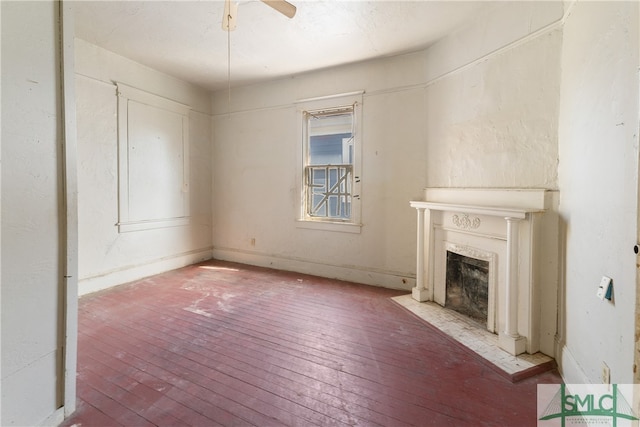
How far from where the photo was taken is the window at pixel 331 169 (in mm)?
4035

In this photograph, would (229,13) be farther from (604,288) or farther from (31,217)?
(604,288)

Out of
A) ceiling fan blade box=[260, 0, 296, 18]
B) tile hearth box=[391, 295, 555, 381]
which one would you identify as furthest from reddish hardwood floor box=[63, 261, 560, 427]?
ceiling fan blade box=[260, 0, 296, 18]

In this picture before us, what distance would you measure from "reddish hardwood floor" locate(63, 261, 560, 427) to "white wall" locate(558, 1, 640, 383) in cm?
52

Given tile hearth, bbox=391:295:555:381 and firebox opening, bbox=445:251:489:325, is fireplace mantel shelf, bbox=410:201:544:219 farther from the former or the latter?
tile hearth, bbox=391:295:555:381

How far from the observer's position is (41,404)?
1.47 metres

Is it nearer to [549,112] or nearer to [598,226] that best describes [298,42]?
[549,112]

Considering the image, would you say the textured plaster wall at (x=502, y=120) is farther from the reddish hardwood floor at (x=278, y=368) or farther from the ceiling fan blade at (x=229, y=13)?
the ceiling fan blade at (x=229, y=13)

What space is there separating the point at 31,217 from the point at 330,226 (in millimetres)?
3178

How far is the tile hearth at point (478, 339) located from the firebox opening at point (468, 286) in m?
0.08

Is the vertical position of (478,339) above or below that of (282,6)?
below

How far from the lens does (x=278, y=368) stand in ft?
6.84

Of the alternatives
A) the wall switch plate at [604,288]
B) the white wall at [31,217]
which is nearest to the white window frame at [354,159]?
the wall switch plate at [604,288]

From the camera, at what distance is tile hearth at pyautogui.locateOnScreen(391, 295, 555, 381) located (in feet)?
6.70

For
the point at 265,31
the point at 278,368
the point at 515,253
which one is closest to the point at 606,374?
the point at 515,253
